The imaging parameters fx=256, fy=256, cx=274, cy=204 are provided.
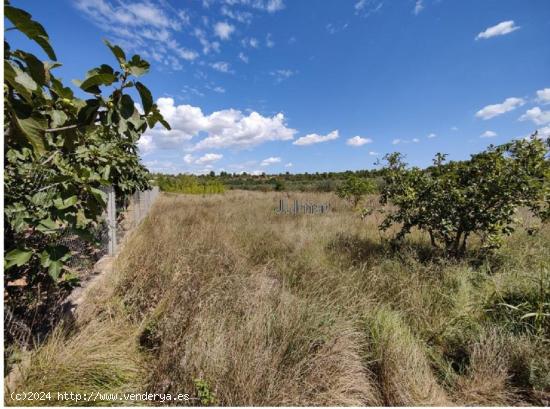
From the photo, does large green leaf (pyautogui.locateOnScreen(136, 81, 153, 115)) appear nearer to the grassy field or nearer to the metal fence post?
the grassy field

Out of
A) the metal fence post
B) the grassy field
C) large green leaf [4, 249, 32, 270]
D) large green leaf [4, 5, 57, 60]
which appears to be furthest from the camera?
the metal fence post

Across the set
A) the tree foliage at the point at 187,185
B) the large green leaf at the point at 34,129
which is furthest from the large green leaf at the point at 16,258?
the tree foliage at the point at 187,185

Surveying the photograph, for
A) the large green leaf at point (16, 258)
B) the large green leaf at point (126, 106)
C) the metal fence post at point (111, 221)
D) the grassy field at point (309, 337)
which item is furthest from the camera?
the metal fence post at point (111, 221)

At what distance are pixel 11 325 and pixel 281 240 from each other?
449 centimetres

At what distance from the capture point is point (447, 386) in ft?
6.96

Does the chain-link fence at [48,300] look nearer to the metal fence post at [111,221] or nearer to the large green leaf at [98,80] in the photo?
the metal fence post at [111,221]

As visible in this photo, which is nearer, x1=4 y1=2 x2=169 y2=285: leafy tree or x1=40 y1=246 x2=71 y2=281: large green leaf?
x1=4 y1=2 x2=169 y2=285: leafy tree

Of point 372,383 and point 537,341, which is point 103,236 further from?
point 537,341

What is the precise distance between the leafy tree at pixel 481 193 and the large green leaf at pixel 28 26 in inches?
186

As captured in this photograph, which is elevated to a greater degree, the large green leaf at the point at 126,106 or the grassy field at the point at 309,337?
the large green leaf at the point at 126,106

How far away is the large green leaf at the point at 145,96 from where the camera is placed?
113 cm

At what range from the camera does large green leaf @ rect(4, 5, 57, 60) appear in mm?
782

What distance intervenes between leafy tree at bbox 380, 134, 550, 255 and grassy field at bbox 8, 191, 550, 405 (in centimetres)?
68

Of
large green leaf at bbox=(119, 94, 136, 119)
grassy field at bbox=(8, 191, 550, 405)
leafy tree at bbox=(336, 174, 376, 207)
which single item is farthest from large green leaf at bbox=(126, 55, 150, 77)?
leafy tree at bbox=(336, 174, 376, 207)
